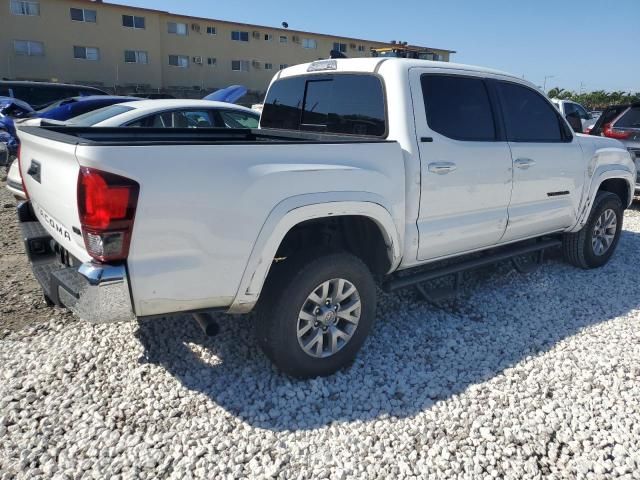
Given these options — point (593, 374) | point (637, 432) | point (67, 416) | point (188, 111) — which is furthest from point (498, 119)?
point (188, 111)

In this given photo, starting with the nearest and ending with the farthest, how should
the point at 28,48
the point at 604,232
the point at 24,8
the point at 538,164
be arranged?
the point at 538,164 → the point at 604,232 → the point at 24,8 → the point at 28,48

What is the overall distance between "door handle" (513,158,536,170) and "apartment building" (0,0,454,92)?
109ft

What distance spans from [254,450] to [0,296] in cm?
295

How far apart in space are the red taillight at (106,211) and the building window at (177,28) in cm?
3766

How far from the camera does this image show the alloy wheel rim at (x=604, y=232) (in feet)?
17.5

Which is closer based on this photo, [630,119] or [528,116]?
[528,116]

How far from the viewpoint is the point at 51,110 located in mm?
9125

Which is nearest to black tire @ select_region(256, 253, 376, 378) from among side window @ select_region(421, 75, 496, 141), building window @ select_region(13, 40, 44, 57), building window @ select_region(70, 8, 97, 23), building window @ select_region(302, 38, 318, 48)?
side window @ select_region(421, 75, 496, 141)

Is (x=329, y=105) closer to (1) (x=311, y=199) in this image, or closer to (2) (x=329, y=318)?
(1) (x=311, y=199)

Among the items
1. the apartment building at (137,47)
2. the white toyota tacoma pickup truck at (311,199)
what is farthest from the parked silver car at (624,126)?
the apartment building at (137,47)

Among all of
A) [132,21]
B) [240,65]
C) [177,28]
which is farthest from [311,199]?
[240,65]

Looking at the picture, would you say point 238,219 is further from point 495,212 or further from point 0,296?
point 0,296

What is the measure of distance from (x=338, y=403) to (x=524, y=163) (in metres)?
2.52

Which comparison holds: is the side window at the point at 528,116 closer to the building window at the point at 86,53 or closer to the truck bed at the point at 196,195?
the truck bed at the point at 196,195
